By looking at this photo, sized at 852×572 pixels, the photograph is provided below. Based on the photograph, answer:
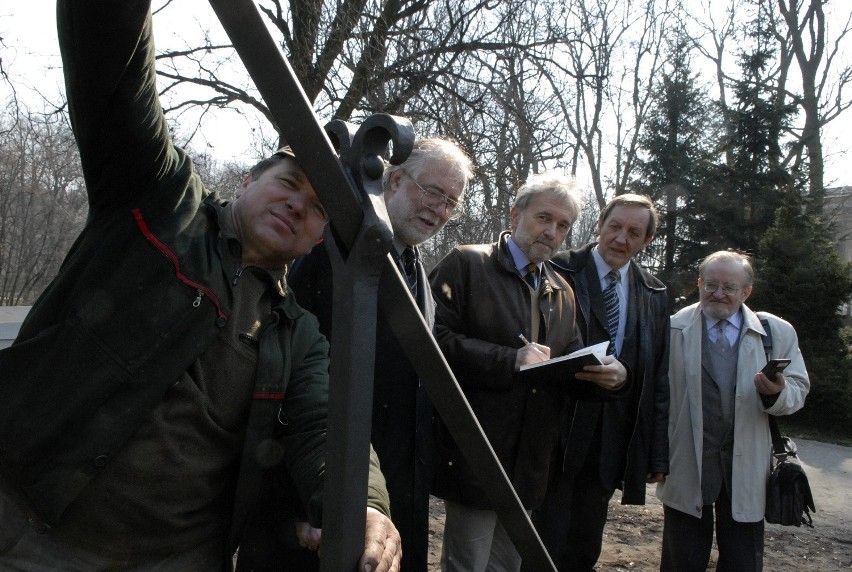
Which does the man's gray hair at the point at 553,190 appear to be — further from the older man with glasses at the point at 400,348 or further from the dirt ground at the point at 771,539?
the dirt ground at the point at 771,539

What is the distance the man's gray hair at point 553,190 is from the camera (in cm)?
312

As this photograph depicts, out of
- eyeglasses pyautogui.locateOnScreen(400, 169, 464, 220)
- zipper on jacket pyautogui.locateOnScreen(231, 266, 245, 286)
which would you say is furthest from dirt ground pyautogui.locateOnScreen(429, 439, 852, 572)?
zipper on jacket pyautogui.locateOnScreen(231, 266, 245, 286)

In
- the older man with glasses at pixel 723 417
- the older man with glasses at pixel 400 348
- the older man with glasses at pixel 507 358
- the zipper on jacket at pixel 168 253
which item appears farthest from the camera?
the older man with glasses at pixel 723 417

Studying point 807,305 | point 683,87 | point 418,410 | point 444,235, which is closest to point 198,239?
point 418,410

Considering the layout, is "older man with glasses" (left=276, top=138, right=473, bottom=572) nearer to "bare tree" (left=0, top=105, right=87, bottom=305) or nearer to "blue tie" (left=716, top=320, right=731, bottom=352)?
"blue tie" (left=716, top=320, right=731, bottom=352)

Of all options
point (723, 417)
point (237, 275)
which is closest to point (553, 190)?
point (723, 417)

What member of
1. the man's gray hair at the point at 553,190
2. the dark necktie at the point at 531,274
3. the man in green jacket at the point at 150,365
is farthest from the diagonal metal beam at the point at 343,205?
the man's gray hair at the point at 553,190

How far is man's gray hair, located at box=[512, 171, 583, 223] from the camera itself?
10.2 ft

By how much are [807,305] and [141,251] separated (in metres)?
11.6

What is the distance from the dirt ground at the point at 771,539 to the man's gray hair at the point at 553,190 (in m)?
2.43

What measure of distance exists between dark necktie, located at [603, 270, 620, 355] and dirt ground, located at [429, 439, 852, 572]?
5.75ft

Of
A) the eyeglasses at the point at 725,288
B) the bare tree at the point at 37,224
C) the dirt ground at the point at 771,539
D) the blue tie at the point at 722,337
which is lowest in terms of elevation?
the dirt ground at the point at 771,539

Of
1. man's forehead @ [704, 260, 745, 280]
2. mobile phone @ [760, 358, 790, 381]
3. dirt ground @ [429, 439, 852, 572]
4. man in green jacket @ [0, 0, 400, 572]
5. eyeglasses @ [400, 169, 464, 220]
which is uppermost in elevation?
man's forehead @ [704, 260, 745, 280]

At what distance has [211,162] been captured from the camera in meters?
10.1
